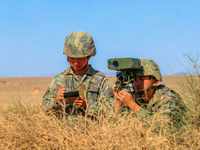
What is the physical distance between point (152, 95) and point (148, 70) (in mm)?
411

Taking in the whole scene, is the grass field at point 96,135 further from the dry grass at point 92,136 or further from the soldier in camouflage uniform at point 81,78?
the soldier in camouflage uniform at point 81,78

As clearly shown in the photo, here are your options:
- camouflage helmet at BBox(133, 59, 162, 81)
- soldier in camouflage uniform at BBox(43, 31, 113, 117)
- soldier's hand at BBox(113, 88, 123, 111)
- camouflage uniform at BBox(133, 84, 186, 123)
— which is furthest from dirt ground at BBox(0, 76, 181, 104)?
soldier's hand at BBox(113, 88, 123, 111)

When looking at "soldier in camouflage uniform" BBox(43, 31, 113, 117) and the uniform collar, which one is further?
the uniform collar

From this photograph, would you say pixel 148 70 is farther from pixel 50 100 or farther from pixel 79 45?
pixel 50 100

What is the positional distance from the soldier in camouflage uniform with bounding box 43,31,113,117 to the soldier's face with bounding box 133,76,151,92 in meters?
0.44

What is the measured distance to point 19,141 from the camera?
3.45 metres

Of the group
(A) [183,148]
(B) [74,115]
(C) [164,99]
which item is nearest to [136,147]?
(A) [183,148]

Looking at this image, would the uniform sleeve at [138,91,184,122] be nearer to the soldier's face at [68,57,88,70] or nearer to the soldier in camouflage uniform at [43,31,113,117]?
the soldier in camouflage uniform at [43,31,113,117]

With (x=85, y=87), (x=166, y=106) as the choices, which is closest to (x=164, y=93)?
(x=166, y=106)

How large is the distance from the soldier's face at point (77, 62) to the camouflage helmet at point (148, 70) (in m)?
0.88

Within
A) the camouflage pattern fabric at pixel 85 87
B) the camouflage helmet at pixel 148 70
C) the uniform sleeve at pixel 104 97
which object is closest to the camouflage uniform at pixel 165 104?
the camouflage helmet at pixel 148 70

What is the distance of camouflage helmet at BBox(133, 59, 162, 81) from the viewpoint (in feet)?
13.3

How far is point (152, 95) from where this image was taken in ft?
13.5

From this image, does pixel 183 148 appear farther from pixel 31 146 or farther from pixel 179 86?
pixel 31 146
